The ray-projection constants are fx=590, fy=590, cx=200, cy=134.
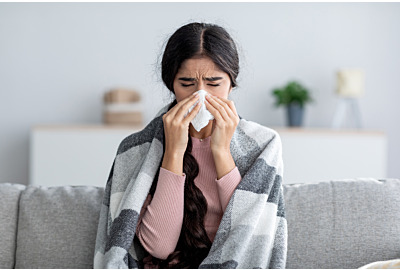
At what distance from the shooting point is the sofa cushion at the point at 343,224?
5.74 ft

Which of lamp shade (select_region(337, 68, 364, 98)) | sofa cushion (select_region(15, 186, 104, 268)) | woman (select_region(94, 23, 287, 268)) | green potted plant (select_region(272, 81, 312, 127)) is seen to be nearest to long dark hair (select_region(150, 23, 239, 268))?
woman (select_region(94, 23, 287, 268))

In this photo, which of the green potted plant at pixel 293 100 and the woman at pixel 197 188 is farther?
the green potted plant at pixel 293 100

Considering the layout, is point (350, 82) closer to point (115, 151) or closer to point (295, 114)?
point (295, 114)

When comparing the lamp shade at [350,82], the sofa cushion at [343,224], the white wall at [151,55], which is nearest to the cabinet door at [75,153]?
the white wall at [151,55]

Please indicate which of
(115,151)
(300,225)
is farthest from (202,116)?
(115,151)

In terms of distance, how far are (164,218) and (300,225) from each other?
429 millimetres

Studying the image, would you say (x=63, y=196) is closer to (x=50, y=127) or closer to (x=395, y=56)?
(x=50, y=127)

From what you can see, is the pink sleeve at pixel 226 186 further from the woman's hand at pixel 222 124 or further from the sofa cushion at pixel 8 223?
the sofa cushion at pixel 8 223

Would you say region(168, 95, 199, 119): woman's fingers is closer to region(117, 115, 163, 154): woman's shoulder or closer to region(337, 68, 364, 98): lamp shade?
region(117, 115, 163, 154): woman's shoulder

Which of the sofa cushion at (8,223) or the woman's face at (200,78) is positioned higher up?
the woman's face at (200,78)

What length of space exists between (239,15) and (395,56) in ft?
4.10

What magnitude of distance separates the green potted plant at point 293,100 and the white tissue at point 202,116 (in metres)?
2.69

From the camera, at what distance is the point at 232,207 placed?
1633 mm

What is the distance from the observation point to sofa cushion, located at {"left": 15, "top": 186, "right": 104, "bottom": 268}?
5.85ft
